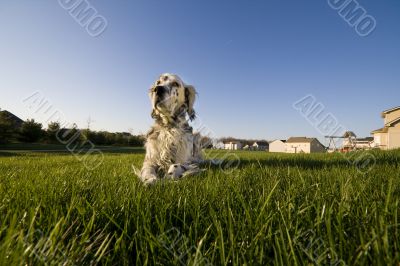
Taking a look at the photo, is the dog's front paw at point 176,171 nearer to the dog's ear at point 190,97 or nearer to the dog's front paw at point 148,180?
the dog's front paw at point 148,180

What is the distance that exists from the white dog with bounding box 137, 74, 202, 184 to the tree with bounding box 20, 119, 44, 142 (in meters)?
48.1

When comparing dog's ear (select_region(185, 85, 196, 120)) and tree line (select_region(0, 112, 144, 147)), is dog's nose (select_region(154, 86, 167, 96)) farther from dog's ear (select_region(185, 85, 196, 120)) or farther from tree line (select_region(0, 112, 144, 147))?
tree line (select_region(0, 112, 144, 147))

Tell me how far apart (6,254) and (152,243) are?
0.51 metres

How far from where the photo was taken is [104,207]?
160cm

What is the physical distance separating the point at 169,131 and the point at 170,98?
65cm

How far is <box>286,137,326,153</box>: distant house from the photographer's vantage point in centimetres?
9100

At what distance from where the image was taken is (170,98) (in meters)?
5.02

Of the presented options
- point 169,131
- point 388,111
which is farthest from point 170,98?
point 388,111

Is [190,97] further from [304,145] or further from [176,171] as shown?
[304,145]

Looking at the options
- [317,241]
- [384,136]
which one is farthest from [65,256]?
[384,136]

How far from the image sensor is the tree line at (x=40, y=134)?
3650 centimetres

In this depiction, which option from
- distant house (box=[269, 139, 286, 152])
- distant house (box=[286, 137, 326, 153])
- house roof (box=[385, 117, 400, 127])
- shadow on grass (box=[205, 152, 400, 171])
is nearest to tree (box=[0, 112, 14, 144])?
shadow on grass (box=[205, 152, 400, 171])

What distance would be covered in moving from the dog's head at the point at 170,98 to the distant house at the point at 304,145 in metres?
88.6

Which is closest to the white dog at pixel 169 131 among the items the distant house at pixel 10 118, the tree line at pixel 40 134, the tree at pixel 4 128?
the tree line at pixel 40 134
